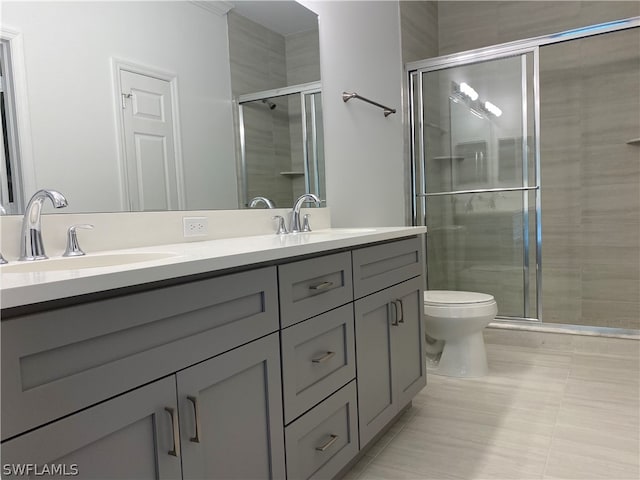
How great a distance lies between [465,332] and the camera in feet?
8.34

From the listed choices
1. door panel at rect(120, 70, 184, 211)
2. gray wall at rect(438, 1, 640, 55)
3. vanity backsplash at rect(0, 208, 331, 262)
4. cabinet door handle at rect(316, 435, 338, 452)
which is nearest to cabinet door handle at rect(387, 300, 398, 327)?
cabinet door handle at rect(316, 435, 338, 452)

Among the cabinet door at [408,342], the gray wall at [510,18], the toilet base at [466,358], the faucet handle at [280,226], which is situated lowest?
the toilet base at [466,358]

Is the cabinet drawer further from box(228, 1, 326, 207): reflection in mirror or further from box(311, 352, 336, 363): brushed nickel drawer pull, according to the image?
box(228, 1, 326, 207): reflection in mirror

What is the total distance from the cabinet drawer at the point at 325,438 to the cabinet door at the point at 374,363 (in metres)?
0.07

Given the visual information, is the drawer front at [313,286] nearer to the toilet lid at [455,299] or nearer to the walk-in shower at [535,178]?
the toilet lid at [455,299]

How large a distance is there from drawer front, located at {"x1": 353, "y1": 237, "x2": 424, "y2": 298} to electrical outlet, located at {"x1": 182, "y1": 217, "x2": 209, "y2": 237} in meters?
0.56

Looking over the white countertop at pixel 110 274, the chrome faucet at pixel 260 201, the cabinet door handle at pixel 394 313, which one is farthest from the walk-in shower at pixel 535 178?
the white countertop at pixel 110 274

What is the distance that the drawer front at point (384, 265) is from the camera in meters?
1.67

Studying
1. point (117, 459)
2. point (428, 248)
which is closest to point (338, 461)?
point (117, 459)

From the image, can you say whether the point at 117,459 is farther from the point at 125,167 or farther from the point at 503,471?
the point at 503,471

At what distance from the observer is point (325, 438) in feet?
4.80

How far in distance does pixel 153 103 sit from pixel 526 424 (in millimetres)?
1897

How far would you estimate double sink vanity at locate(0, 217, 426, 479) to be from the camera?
75 cm

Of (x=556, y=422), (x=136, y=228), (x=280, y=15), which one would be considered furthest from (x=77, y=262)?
(x=556, y=422)
